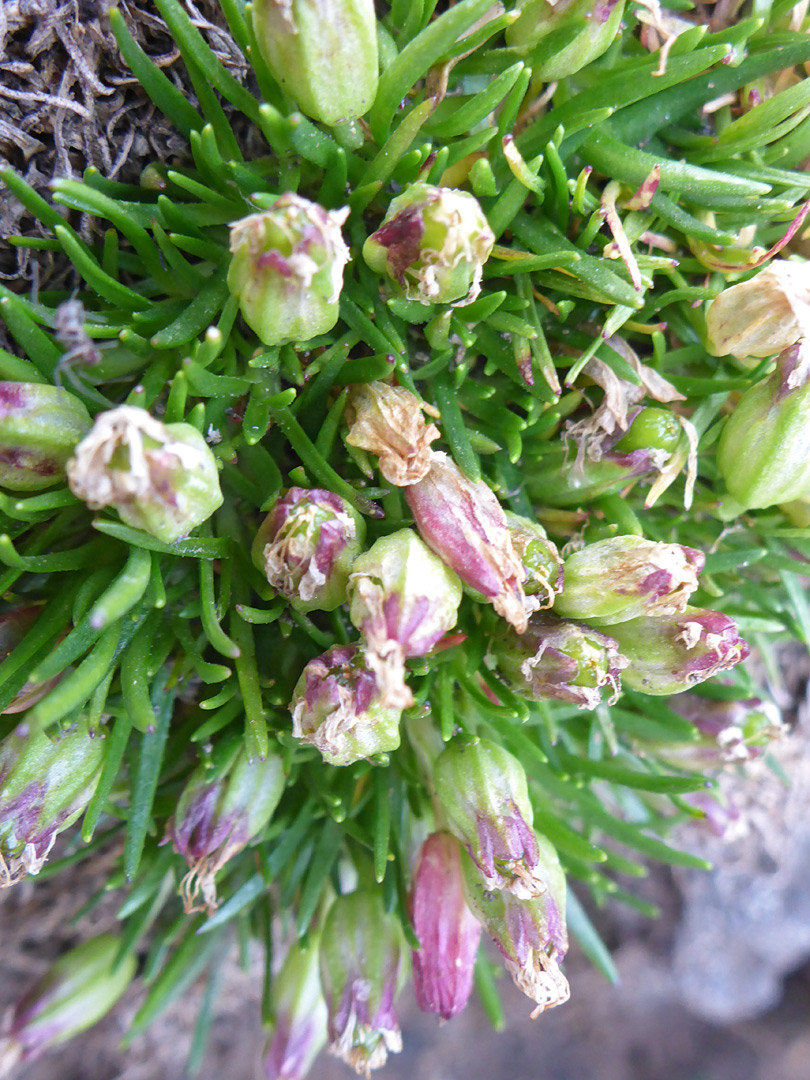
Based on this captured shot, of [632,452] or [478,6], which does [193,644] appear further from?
[478,6]

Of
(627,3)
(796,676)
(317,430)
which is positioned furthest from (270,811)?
(796,676)

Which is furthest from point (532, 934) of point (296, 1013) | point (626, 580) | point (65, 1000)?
point (65, 1000)

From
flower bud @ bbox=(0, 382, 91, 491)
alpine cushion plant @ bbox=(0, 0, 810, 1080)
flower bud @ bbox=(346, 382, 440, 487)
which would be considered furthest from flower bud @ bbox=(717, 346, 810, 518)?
flower bud @ bbox=(0, 382, 91, 491)

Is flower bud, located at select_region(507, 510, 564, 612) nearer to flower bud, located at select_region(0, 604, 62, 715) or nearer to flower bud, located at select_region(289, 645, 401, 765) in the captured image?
flower bud, located at select_region(289, 645, 401, 765)

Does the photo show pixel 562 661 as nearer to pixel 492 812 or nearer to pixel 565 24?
pixel 492 812

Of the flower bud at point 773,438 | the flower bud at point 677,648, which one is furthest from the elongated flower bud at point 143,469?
the flower bud at point 773,438
